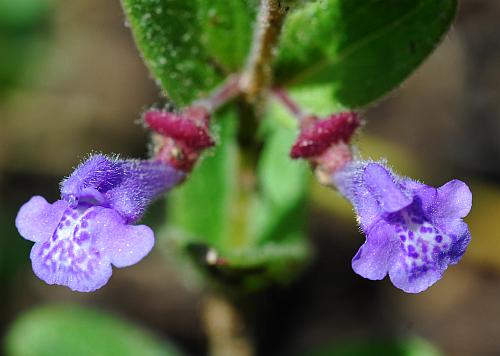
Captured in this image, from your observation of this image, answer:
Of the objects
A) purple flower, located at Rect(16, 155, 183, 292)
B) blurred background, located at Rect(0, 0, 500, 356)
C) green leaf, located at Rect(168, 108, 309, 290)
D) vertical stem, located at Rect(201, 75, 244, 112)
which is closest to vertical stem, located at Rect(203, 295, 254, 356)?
green leaf, located at Rect(168, 108, 309, 290)

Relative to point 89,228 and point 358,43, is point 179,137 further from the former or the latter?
point 358,43

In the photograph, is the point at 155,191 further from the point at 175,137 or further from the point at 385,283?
the point at 385,283

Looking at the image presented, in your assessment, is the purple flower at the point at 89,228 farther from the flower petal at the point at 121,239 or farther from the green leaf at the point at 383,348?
the green leaf at the point at 383,348

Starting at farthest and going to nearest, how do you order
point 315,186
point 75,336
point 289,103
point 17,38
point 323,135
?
1. point 17,38
2. point 315,186
3. point 75,336
4. point 289,103
5. point 323,135

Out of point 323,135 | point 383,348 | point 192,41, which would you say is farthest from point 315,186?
point 323,135

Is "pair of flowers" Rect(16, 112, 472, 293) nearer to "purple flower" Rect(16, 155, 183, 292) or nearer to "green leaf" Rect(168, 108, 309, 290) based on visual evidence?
"purple flower" Rect(16, 155, 183, 292)

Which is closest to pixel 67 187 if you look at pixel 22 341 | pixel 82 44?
pixel 22 341

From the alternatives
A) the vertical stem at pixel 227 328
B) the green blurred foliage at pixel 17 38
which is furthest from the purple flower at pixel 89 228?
the green blurred foliage at pixel 17 38
